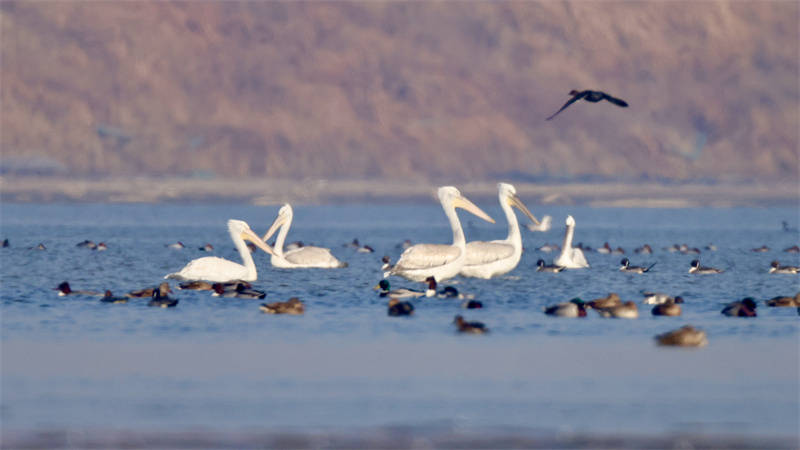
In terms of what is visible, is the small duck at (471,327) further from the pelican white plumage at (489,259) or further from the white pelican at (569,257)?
the white pelican at (569,257)

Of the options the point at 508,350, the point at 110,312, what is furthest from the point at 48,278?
the point at 508,350

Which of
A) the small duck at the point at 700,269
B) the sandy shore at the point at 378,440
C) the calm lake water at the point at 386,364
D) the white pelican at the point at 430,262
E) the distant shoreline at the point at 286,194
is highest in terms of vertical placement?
the distant shoreline at the point at 286,194

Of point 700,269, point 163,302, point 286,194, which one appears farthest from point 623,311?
point 286,194

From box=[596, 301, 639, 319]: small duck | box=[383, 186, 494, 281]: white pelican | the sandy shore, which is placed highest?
box=[383, 186, 494, 281]: white pelican

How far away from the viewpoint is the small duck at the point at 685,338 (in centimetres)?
2234

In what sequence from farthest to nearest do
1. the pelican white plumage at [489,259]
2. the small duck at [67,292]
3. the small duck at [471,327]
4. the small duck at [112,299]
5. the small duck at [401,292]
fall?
the pelican white plumage at [489,259] < the small duck at [67,292] < the small duck at [401,292] < the small duck at [112,299] < the small duck at [471,327]

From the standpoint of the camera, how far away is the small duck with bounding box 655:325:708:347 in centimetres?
2234

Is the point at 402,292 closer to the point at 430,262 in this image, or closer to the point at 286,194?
the point at 430,262

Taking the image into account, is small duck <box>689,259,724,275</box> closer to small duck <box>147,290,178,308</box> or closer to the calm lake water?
the calm lake water

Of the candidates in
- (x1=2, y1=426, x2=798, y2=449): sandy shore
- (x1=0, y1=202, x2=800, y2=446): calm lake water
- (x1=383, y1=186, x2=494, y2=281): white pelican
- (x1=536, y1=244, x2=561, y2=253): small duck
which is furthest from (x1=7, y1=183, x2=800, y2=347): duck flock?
(x1=536, y1=244, x2=561, y2=253): small duck

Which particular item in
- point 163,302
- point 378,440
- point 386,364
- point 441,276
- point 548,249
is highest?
point 548,249

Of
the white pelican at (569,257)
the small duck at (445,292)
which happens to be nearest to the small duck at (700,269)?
the white pelican at (569,257)

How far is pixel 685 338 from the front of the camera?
2234 centimetres

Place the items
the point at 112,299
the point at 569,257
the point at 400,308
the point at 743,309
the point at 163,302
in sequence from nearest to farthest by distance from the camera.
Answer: the point at 400,308 < the point at 743,309 < the point at 163,302 < the point at 112,299 < the point at 569,257
